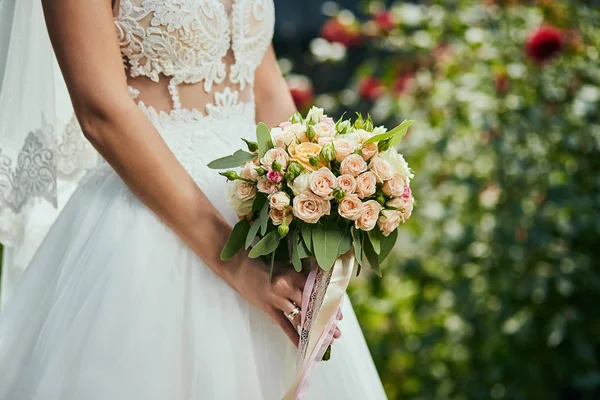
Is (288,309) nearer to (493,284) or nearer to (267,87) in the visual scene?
(267,87)

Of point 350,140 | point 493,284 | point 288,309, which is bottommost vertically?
point 493,284

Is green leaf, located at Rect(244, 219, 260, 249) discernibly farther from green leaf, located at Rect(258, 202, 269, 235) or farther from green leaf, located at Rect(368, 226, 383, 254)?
green leaf, located at Rect(368, 226, 383, 254)

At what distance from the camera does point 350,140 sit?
4.10ft

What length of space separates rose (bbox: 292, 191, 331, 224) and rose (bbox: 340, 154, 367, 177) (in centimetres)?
7

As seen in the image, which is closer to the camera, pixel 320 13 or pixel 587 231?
pixel 587 231

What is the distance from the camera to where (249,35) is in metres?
1.65

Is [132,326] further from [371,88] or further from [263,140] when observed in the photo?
[371,88]

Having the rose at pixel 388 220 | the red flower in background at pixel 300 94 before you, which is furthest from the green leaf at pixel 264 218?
the red flower in background at pixel 300 94

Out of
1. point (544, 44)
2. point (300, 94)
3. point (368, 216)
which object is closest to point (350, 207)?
point (368, 216)

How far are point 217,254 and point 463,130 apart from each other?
1.72 meters

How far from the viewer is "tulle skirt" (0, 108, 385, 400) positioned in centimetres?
130

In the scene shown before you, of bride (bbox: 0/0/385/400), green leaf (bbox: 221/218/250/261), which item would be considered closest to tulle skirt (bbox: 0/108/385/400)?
bride (bbox: 0/0/385/400)

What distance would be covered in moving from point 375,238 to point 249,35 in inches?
25.5

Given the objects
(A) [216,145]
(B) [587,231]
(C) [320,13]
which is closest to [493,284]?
(B) [587,231]
